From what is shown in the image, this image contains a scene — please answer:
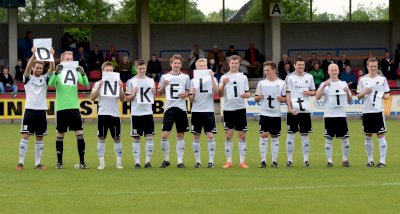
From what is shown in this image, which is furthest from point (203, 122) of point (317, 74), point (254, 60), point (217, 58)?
point (254, 60)

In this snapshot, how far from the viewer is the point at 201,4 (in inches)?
1836

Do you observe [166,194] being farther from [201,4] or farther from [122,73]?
[201,4]

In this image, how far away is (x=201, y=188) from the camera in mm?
14648

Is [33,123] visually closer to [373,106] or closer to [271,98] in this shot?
[271,98]

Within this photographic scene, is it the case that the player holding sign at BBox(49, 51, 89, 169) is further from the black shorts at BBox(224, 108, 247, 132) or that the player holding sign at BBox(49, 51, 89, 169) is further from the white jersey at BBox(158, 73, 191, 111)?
the black shorts at BBox(224, 108, 247, 132)

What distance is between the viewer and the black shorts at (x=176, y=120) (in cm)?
1811

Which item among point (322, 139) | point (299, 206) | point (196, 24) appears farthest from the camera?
point (196, 24)

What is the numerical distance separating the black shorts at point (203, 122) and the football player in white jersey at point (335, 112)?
202 cm

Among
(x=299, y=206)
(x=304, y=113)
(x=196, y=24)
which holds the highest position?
(x=196, y=24)

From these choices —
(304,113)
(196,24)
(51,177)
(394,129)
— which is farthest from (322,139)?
(196,24)

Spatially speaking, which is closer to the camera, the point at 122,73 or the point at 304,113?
the point at 304,113

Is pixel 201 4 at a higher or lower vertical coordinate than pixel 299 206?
higher

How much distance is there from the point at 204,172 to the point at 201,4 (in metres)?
30.1

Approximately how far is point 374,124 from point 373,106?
0.33 metres
